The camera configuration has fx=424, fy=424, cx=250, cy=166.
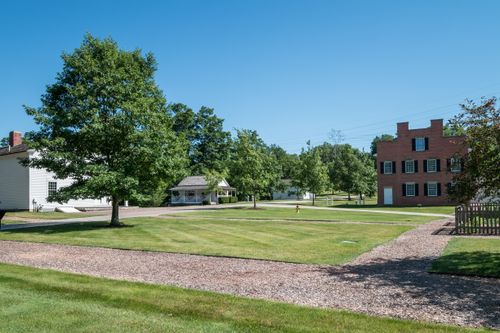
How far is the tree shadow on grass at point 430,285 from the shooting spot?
22.6 ft

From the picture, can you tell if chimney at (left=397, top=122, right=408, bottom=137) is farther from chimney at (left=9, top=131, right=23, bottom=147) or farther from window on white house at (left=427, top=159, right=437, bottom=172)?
chimney at (left=9, top=131, right=23, bottom=147)

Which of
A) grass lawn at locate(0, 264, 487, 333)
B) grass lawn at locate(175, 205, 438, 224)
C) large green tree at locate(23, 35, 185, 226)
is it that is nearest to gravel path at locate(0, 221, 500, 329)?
grass lawn at locate(0, 264, 487, 333)

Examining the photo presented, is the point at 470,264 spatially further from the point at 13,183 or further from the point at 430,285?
the point at 13,183

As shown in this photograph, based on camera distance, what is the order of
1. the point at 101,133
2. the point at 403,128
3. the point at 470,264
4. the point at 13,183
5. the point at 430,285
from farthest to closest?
the point at 403,128 < the point at 13,183 < the point at 101,133 < the point at 470,264 < the point at 430,285

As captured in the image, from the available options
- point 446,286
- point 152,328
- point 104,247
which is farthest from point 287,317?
point 104,247

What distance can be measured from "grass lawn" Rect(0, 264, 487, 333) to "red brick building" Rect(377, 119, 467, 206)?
153 feet

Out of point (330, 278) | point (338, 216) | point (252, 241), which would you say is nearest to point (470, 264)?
point (330, 278)

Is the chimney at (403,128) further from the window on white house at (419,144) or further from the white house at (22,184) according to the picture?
the white house at (22,184)

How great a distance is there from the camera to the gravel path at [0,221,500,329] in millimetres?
7098

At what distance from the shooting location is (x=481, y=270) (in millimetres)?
9828

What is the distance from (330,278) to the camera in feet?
30.6

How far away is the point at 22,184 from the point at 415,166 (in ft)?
140

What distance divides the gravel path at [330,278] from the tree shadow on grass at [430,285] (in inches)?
0.5

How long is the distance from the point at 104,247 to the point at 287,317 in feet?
33.0
